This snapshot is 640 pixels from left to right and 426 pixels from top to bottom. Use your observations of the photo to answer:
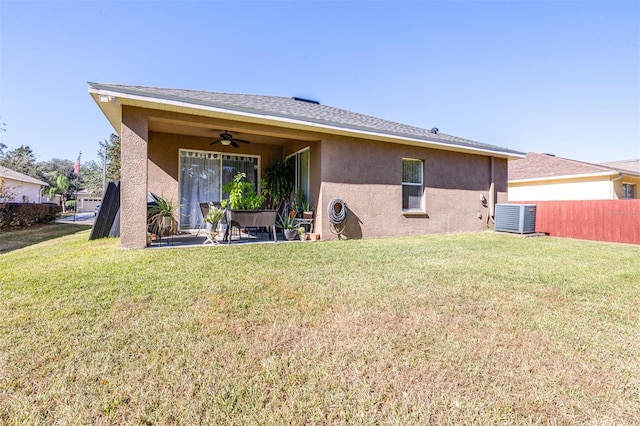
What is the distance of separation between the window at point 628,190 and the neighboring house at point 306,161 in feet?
31.8

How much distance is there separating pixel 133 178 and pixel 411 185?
7214 mm

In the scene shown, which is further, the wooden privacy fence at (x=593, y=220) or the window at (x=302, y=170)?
the wooden privacy fence at (x=593, y=220)

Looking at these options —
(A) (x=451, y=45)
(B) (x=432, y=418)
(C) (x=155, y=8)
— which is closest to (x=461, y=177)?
(A) (x=451, y=45)

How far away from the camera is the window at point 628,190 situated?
582 inches

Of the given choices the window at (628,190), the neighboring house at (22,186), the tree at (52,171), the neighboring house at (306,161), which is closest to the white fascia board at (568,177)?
the window at (628,190)

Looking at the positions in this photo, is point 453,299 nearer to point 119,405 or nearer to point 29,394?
point 119,405

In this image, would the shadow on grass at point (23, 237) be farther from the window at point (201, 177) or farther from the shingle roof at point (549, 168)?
the shingle roof at point (549, 168)

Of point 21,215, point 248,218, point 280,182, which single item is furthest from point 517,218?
point 21,215

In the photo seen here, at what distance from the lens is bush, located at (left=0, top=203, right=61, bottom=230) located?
448 inches

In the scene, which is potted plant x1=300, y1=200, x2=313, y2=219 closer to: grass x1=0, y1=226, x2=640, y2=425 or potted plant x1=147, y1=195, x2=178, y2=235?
potted plant x1=147, y1=195, x2=178, y2=235

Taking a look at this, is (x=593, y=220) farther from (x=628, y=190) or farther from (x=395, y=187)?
(x=628, y=190)

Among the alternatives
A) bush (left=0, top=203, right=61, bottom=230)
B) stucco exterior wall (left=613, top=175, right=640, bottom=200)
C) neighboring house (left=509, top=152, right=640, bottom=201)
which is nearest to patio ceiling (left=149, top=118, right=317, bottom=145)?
bush (left=0, top=203, right=61, bottom=230)

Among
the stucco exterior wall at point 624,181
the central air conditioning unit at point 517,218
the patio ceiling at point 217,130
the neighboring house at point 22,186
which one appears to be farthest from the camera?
the neighboring house at point 22,186

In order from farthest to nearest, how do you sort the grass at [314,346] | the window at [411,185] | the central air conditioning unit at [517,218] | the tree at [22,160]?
1. the tree at [22,160]
2. the central air conditioning unit at [517,218]
3. the window at [411,185]
4. the grass at [314,346]
